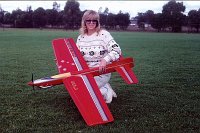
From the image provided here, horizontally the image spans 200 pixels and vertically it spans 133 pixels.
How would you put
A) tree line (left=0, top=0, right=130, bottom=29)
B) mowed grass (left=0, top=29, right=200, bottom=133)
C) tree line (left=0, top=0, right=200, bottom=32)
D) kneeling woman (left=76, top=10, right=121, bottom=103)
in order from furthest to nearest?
tree line (left=0, top=0, right=130, bottom=29), tree line (left=0, top=0, right=200, bottom=32), kneeling woman (left=76, top=10, right=121, bottom=103), mowed grass (left=0, top=29, right=200, bottom=133)

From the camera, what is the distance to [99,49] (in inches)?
269

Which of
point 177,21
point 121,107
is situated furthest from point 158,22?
point 121,107

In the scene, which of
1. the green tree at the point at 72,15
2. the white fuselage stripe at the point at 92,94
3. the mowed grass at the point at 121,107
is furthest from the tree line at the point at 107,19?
the white fuselage stripe at the point at 92,94

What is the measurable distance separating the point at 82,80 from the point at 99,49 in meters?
1.09

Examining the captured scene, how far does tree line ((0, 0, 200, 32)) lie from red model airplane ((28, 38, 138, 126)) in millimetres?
81154

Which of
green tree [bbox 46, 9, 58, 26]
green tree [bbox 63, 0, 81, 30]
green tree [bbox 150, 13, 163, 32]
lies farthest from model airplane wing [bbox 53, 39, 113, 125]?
green tree [bbox 46, 9, 58, 26]

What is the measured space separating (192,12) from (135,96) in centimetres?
8810

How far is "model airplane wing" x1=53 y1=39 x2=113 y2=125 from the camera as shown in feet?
16.8

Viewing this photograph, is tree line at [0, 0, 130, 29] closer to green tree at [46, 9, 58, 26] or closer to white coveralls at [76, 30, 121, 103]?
green tree at [46, 9, 58, 26]

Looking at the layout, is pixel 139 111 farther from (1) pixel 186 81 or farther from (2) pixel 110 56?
(1) pixel 186 81

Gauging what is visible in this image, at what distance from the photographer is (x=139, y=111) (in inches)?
238

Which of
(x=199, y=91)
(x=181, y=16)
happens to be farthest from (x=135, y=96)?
(x=181, y=16)

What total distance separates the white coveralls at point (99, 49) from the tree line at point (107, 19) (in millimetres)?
81039

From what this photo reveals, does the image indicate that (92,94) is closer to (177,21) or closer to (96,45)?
(96,45)
